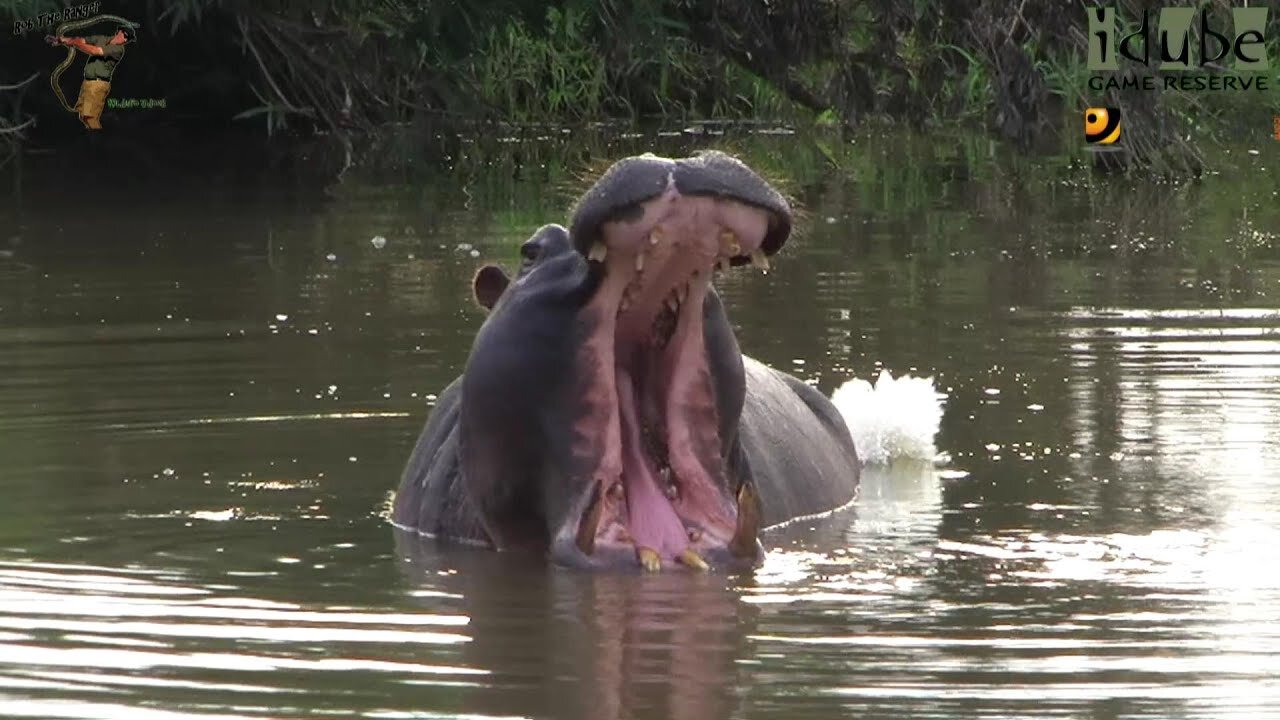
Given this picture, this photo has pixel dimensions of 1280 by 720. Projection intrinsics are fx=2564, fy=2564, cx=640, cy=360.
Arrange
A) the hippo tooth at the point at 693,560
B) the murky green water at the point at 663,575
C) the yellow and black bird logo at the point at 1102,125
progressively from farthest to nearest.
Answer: the yellow and black bird logo at the point at 1102,125
the hippo tooth at the point at 693,560
the murky green water at the point at 663,575

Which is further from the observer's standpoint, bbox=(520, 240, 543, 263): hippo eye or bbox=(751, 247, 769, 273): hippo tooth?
bbox=(520, 240, 543, 263): hippo eye

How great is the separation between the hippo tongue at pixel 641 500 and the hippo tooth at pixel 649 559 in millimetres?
19

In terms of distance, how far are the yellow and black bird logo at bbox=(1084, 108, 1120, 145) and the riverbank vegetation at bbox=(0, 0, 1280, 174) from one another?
25 cm

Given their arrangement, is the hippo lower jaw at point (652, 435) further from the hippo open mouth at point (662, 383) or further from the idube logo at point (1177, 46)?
the idube logo at point (1177, 46)

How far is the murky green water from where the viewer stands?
4.33 meters

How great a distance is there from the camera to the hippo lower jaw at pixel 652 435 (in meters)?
5.16

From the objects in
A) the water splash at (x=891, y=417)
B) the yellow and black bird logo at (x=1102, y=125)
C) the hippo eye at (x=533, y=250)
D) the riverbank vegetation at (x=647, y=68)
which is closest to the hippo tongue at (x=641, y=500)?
Answer: the hippo eye at (x=533, y=250)

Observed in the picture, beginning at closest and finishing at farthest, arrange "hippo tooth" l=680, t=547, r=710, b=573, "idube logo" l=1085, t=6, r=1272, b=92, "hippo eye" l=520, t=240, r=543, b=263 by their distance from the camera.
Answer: "hippo tooth" l=680, t=547, r=710, b=573
"hippo eye" l=520, t=240, r=543, b=263
"idube logo" l=1085, t=6, r=1272, b=92

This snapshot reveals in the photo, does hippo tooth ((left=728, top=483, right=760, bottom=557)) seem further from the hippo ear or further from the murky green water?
the hippo ear

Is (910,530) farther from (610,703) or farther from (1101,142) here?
(1101,142)

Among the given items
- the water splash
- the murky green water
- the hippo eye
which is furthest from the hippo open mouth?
the water splash

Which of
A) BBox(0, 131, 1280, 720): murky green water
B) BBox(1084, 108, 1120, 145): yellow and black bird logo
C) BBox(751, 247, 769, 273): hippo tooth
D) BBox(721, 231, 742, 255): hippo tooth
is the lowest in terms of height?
BBox(0, 131, 1280, 720): murky green water

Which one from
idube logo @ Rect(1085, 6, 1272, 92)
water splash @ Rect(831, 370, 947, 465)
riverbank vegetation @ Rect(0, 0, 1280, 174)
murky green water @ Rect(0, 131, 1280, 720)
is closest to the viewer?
murky green water @ Rect(0, 131, 1280, 720)

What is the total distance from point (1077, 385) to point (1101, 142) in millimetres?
8673
